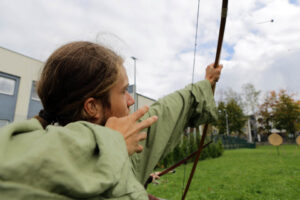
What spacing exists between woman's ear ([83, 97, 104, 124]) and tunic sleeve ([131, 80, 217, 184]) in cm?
33

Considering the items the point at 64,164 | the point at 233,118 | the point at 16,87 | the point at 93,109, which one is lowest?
the point at 64,164

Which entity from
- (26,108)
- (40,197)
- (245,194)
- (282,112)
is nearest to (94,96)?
(40,197)

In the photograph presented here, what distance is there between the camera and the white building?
10016 millimetres

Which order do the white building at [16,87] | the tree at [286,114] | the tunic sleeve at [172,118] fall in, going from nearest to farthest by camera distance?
the tunic sleeve at [172,118] → the white building at [16,87] → the tree at [286,114]

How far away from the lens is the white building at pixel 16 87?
394 inches

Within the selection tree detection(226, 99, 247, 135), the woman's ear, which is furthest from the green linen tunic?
tree detection(226, 99, 247, 135)

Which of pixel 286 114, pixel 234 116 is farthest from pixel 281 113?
pixel 234 116

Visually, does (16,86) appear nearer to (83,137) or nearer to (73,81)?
(73,81)

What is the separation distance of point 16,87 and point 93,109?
38.6ft

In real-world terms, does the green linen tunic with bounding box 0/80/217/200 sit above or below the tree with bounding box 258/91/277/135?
below

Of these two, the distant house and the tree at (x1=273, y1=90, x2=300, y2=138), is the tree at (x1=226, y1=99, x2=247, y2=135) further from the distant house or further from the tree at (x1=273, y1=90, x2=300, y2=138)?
the distant house

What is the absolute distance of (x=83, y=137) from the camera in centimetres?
46

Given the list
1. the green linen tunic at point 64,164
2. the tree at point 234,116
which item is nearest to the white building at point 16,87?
the green linen tunic at point 64,164

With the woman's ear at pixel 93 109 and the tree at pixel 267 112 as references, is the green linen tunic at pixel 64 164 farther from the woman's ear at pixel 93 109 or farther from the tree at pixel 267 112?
the tree at pixel 267 112
